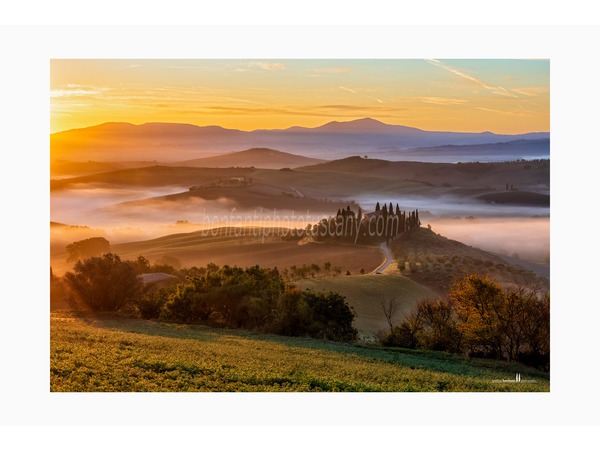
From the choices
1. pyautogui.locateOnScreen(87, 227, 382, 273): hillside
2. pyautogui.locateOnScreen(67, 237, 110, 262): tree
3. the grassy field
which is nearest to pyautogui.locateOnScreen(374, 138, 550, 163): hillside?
pyautogui.locateOnScreen(87, 227, 382, 273): hillside

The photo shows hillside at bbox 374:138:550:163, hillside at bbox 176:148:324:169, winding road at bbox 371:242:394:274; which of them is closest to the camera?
hillside at bbox 374:138:550:163

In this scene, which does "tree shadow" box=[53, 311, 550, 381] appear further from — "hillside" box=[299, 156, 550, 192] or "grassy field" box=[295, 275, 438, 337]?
"hillside" box=[299, 156, 550, 192]

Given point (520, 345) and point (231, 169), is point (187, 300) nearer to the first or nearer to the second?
point (231, 169)

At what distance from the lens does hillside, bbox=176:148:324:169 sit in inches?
770

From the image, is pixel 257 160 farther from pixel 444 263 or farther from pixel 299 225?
pixel 444 263

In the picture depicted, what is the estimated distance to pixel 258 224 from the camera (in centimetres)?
1984

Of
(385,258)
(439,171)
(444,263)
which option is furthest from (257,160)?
(444,263)

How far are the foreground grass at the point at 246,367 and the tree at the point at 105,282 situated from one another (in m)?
1.16

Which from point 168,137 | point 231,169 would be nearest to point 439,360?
point 231,169

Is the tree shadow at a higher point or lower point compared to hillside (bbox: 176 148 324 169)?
lower

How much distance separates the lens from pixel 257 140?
19266 millimetres

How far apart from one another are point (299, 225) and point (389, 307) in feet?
9.08

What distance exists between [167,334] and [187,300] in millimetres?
1565

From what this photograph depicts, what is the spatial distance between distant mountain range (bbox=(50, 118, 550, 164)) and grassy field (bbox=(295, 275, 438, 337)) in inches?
115
